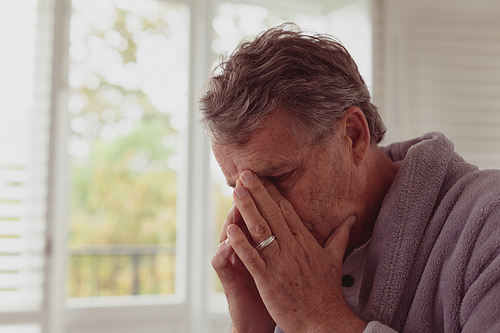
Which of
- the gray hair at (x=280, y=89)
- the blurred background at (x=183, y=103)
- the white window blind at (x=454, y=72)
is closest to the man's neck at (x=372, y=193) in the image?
the gray hair at (x=280, y=89)

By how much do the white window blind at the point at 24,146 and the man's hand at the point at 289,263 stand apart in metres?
1.32

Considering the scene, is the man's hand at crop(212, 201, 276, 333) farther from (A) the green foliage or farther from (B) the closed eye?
(A) the green foliage

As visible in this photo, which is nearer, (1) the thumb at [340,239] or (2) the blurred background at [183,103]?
(1) the thumb at [340,239]

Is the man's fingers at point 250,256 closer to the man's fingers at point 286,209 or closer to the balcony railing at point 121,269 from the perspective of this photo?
the man's fingers at point 286,209

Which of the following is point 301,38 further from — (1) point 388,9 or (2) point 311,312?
(1) point 388,9

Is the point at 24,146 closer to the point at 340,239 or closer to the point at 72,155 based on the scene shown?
the point at 72,155

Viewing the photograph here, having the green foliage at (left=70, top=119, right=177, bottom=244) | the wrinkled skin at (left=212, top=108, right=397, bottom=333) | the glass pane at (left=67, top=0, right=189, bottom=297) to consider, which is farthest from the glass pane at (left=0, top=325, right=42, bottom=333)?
the green foliage at (left=70, top=119, right=177, bottom=244)

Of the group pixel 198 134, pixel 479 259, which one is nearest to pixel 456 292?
pixel 479 259

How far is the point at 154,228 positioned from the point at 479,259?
6.09 meters

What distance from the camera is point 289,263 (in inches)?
39.3

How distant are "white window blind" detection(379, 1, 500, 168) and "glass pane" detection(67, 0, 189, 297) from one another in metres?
2.37

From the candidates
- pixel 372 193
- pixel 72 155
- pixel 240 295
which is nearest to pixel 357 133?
pixel 372 193

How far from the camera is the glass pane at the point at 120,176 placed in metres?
5.24

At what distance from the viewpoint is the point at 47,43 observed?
209 cm
